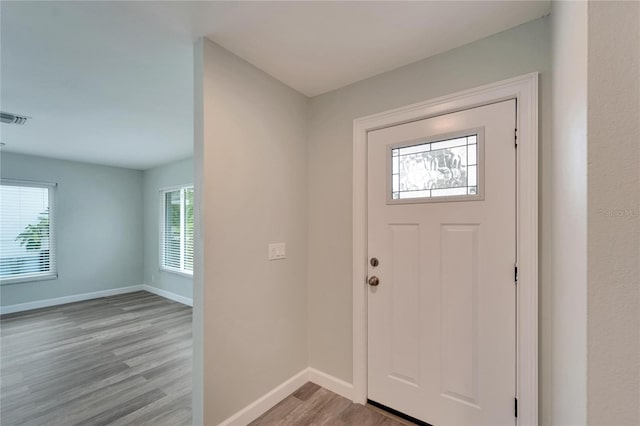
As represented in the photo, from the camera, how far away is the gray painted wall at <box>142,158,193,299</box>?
15.8 feet

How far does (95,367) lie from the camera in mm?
2658

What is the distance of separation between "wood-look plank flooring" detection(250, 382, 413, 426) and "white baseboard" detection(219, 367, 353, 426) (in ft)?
0.11

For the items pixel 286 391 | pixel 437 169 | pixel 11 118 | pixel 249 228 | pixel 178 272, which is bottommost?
pixel 286 391

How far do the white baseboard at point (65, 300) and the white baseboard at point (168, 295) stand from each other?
25 centimetres

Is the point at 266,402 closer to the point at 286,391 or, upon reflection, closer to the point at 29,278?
the point at 286,391

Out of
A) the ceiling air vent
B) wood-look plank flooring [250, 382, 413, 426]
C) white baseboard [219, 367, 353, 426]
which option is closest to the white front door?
wood-look plank flooring [250, 382, 413, 426]

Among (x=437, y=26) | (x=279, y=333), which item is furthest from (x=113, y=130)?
(x=437, y=26)

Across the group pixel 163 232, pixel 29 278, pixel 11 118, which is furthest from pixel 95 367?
pixel 29 278

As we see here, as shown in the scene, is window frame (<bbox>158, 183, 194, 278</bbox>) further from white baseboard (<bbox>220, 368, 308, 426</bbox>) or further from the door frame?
the door frame

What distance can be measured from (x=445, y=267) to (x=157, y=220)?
17.6ft

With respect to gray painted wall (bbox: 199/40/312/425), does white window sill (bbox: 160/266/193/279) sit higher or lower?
lower

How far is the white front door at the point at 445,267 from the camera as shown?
1.58 meters
